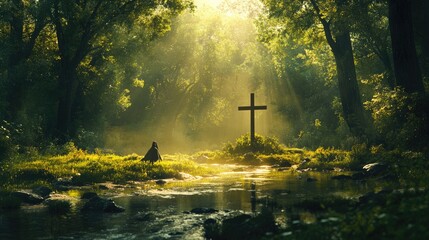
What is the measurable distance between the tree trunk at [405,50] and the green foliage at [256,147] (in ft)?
47.5

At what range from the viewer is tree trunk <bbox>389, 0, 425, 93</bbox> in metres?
24.6

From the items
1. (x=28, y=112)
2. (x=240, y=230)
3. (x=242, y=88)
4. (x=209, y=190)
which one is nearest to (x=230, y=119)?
(x=242, y=88)

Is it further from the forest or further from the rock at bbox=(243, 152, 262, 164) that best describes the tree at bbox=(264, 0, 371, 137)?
the rock at bbox=(243, 152, 262, 164)

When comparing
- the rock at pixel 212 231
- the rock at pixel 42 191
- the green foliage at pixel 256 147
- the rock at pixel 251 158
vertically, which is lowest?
the rock at pixel 212 231

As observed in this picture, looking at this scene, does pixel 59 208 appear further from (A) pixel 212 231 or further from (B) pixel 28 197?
(A) pixel 212 231

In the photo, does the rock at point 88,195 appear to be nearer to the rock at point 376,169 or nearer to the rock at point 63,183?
the rock at point 63,183

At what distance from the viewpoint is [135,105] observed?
7012 cm

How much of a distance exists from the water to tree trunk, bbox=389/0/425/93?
257 inches

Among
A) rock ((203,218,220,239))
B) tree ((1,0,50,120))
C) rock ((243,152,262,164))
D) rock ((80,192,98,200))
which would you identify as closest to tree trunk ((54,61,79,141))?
tree ((1,0,50,120))

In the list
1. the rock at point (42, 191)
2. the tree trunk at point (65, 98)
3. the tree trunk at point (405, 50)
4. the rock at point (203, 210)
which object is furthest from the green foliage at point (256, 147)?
the rock at point (203, 210)

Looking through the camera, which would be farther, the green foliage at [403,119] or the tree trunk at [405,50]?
the tree trunk at [405,50]

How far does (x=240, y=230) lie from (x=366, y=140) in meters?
23.2

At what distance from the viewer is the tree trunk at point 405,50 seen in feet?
80.6

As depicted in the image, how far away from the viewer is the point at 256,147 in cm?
3891
